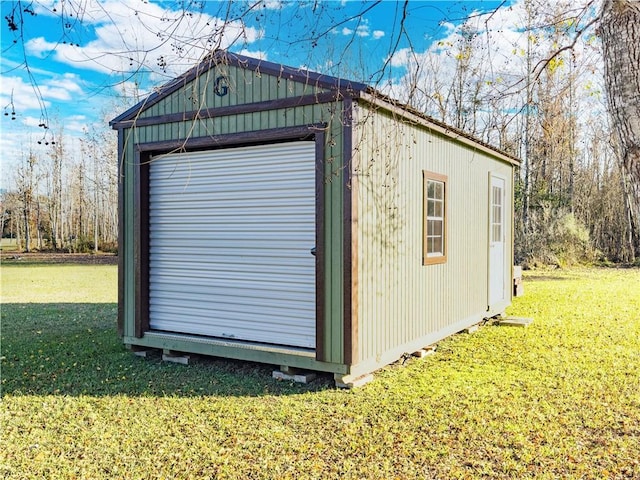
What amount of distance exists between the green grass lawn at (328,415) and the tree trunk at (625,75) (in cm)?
193

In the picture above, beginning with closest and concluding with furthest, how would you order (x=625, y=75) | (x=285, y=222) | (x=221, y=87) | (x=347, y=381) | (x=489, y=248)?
(x=625, y=75) < (x=347, y=381) < (x=285, y=222) < (x=221, y=87) < (x=489, y=248)

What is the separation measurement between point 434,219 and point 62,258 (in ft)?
72.8

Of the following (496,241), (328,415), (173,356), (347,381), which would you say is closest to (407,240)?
(347,381)

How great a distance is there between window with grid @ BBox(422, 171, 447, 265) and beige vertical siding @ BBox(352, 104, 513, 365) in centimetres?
11

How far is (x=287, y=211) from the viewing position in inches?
225

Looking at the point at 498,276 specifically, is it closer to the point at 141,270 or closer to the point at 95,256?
the point at 141,270

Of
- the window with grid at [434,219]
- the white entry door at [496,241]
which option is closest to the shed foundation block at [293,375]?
the window with grid at [434,219]

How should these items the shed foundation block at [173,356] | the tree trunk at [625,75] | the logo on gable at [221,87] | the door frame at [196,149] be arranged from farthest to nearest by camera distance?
the shed foundation block at [173,356] < the logo on gable at [221,87] < the door frame at [196,149] < the tree trunk at [625,75]

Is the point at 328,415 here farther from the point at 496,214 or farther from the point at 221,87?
the point at 496,214

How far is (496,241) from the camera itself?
9336 millimetres

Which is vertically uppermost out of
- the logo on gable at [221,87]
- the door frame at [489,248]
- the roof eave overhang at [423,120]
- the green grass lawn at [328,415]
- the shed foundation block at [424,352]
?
the logo on gable at [221,87]

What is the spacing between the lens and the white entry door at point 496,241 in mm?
8961

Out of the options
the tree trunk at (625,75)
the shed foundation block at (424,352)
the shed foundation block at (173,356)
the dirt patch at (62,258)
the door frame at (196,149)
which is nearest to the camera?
the tree trunk at (625,75)

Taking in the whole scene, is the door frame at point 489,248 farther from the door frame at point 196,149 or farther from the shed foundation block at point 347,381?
the door frame at point 196,149
